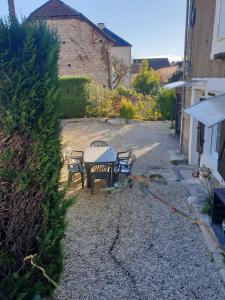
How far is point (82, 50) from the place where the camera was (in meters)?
34.0

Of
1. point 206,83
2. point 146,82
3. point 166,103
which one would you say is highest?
point 206,83

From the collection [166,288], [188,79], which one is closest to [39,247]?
[166,288]

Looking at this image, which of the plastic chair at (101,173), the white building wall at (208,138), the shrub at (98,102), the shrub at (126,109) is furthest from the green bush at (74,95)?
the plastic chair at (101,173)

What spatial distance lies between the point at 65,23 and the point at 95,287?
111 ft

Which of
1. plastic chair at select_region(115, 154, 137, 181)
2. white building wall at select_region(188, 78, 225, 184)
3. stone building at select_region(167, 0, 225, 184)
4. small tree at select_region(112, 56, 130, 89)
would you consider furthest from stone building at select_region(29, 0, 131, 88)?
plastic chair at select_region(115, 154, 137, 181)

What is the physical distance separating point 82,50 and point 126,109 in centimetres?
1410

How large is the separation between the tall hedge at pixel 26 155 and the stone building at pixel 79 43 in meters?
30.4

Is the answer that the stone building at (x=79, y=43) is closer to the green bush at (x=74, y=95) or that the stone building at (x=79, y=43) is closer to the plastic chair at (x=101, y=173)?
the green bush at (x=74, y=95)

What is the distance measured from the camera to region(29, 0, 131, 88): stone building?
3228cm

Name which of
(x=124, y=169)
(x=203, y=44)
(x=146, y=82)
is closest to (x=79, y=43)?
(x=146, y=82)

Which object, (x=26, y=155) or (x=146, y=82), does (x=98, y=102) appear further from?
(x=26, y=155)

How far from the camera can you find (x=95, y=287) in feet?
16.4

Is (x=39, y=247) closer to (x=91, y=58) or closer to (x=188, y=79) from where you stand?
(x=188, y=79)

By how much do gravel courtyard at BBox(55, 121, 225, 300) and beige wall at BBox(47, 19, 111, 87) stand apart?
2758cm
